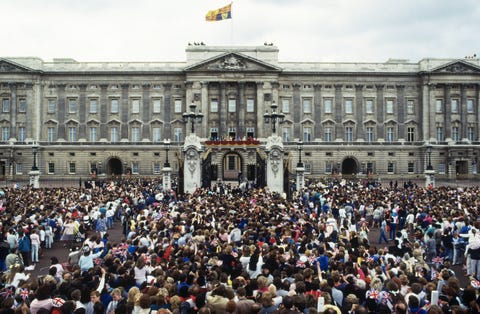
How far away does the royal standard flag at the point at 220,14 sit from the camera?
6275cm

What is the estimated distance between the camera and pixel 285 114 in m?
69.6

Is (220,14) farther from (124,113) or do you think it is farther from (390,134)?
(390,134)

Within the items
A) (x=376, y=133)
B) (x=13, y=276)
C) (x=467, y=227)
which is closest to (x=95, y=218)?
(x=13, y=276)

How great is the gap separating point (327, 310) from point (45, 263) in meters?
14.4

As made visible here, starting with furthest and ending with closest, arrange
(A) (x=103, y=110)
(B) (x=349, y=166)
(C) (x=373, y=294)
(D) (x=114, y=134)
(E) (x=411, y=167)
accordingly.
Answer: (B) (x=349, y=166), (E) (x=411, y=167), (D) (x=114, y=134), (A) (x=103, y=110), (C) (x=373, y=294)

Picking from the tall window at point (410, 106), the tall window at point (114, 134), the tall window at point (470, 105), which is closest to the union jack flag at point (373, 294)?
the tall window at point (114, 134)

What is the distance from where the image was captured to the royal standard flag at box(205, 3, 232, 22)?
62750mm

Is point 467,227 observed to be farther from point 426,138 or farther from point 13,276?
point 426,138

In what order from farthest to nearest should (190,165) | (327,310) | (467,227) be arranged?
(190,165) < (467,227) < (327,310)

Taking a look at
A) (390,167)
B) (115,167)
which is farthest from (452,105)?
(115,167)

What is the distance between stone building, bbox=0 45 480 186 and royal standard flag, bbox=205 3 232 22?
625 cm

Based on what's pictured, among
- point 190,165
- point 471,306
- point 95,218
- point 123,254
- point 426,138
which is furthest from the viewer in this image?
point 426,138

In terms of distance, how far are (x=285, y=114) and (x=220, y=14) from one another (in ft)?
56.1

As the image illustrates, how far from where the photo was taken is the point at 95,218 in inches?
939
